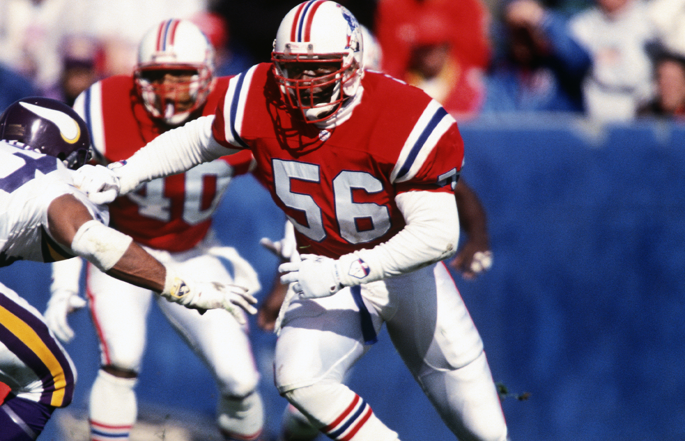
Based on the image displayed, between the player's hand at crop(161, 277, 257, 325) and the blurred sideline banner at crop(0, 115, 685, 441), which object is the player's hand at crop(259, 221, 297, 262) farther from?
the blurred sideline banner at crop(0, 115, 685, 441)

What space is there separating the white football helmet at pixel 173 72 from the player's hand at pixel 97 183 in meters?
0.86

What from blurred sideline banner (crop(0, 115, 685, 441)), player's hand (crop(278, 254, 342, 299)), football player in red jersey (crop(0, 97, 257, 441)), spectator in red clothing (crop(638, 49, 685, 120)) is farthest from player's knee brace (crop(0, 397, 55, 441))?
spectator in red clothing (crop(638, 49, 685, 120))

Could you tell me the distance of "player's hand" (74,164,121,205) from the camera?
2.83 m

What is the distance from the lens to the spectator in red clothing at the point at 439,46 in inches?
217

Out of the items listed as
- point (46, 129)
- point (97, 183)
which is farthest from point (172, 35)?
point (97, 183)

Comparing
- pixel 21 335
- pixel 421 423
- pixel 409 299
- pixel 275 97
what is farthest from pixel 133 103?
pixel 421 423

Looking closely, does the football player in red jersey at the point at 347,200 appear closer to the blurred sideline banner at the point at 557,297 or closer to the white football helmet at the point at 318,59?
the white football helmet at the point at 318,59

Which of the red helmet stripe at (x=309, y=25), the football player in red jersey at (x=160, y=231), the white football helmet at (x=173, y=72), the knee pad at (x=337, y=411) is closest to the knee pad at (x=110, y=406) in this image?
the football player in red jersey at (x=160, y=231)

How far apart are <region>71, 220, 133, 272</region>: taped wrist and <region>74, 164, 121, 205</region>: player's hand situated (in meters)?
0.17

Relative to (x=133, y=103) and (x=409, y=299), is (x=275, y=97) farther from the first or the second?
Answer: (x=133, y=103)

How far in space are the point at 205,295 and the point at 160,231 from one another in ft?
3.67

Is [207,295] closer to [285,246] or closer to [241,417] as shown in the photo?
[285,246]

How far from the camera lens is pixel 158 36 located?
3.79m

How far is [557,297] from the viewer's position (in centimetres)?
457
